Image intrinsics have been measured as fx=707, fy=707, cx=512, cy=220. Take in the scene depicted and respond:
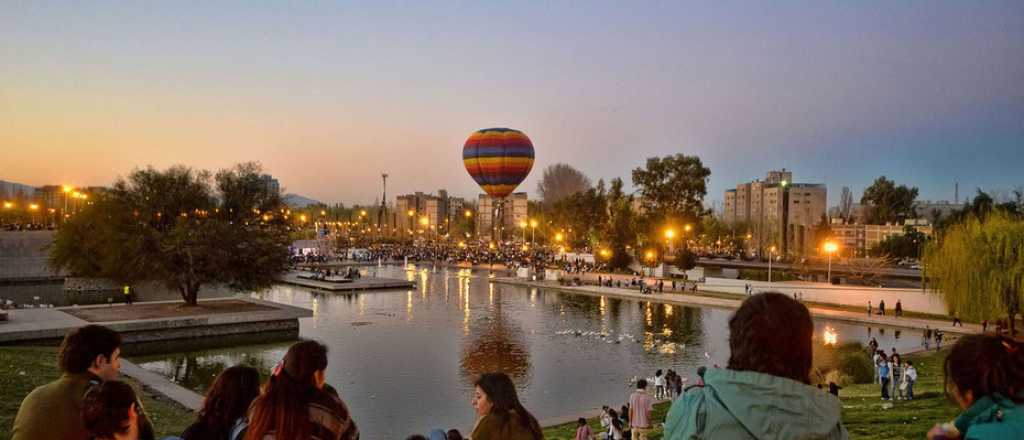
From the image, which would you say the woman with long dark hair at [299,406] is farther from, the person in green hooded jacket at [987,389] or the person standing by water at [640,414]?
the person standing by water at [640,414]

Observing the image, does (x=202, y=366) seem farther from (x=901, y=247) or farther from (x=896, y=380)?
(x=901, y=247)

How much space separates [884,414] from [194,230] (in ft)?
87.6

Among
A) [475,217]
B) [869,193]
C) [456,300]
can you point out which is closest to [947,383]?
[456,300]

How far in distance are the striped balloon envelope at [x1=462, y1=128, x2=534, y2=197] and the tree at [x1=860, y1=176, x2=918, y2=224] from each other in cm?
6108

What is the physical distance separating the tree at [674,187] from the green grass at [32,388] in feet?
157

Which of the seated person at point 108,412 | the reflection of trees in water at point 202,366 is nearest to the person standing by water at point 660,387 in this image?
the reflection of trees in water at point 202,366

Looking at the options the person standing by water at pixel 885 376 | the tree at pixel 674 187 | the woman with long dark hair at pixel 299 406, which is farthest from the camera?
the tree at pixel 674 187

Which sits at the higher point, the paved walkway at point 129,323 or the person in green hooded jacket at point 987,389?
the person in green hooded jacket at point 987,389

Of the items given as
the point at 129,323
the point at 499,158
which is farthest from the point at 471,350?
the point at 499,158

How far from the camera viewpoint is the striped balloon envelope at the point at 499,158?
54.2 metres

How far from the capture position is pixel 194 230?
30078mm

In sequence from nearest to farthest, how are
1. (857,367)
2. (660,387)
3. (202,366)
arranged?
(660,387) → (857,367) → (202,366)

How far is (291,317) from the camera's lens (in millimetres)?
28328

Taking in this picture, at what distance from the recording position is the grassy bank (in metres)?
11.5
